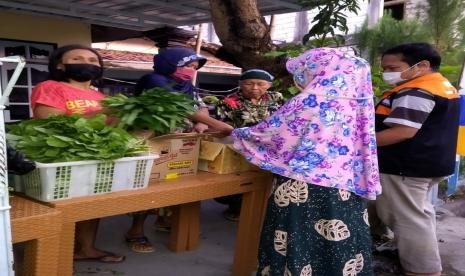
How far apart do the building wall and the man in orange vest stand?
590 cm

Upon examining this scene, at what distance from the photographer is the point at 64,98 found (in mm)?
2340

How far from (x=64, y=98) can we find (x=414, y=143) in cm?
213

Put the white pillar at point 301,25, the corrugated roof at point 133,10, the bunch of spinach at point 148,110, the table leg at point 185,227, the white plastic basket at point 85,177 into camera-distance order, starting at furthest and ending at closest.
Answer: the white pillar at point 301,25 < the corrugated roof at point 133,10 < the table leg at point 185,227 < the bunch of spinach at point 148,110 < the white plastic basket at point 85,177

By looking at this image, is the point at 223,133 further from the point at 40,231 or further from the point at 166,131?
the point at 40,231

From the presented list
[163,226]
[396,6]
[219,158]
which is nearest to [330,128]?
[219,158]

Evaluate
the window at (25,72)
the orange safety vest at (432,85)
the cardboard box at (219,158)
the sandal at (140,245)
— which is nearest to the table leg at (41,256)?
the cardboard box at (219,158)

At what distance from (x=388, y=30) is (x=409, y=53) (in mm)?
3372

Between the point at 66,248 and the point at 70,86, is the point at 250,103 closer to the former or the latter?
the point at 70,86

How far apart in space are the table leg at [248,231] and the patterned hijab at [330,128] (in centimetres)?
45

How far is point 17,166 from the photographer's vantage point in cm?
153

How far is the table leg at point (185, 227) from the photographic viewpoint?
312cm

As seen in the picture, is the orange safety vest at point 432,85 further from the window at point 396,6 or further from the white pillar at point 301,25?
the white pillar at point 301,25

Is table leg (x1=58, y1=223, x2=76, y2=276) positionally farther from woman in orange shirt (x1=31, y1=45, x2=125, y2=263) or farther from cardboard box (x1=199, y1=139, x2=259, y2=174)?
cardboard box (x1=199, y1=139, x2=259, y2=174)

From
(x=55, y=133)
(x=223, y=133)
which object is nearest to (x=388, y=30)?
(x=223, y=133)
